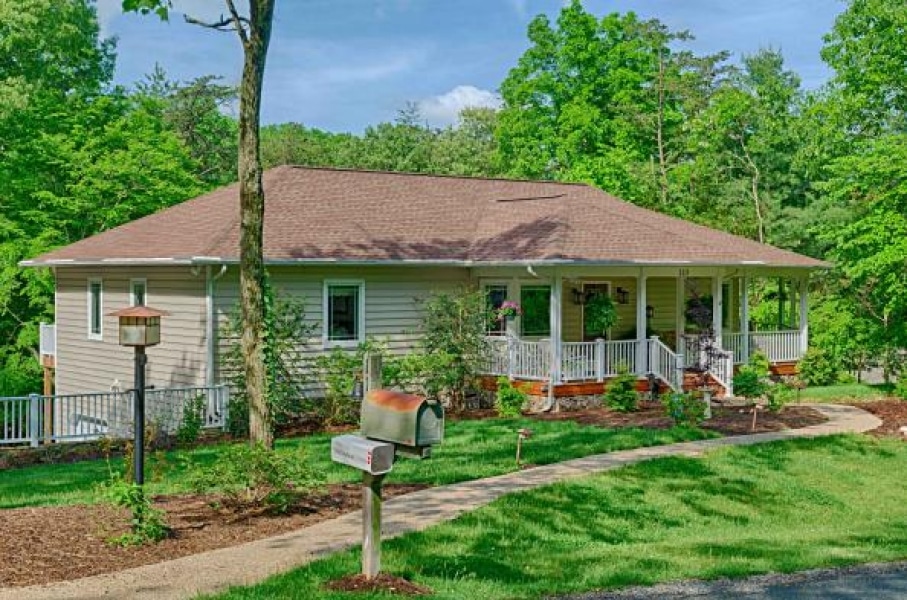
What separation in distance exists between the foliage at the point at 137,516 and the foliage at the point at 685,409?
10.2 metres

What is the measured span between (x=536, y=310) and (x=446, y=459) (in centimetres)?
910

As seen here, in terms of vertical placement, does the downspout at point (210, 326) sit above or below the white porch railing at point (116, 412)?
above

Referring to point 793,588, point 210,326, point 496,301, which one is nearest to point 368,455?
point 793,588

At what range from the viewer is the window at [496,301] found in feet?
70.4

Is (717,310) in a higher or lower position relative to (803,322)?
higher

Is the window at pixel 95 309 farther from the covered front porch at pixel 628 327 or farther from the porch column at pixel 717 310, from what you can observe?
the porch column at pixel 717 310

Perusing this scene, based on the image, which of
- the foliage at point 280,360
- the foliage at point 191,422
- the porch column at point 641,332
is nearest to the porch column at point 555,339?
the porch column at point 641,332

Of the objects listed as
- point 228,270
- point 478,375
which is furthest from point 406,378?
point 228,270

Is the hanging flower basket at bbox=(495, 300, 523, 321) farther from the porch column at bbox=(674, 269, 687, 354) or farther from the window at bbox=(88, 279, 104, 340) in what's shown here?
the window at bbox=(88, 279, 104, 340)

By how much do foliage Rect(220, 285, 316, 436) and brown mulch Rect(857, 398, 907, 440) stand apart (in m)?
10.1

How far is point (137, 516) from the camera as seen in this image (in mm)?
8672

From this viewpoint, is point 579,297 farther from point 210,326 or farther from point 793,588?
point 793,588

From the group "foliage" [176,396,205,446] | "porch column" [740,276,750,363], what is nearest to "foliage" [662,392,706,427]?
"porch column" [740,276,750,363]

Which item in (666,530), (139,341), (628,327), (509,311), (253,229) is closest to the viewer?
(139,341)
